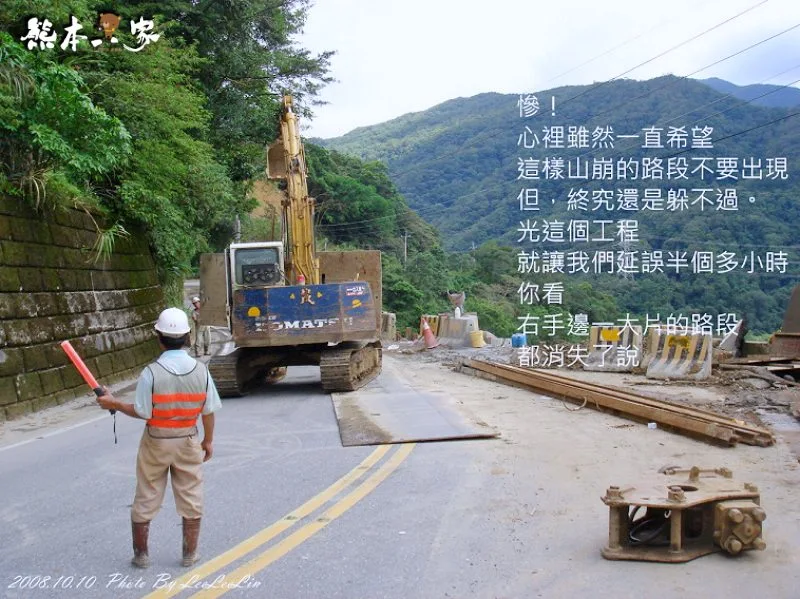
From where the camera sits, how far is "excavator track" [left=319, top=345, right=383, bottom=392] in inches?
579

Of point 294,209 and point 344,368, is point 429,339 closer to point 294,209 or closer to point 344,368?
point 294,209

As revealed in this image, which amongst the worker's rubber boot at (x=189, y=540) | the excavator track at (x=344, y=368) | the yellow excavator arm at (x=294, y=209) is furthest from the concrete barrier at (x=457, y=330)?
the worker's rubber boot at (x=189, y=540)

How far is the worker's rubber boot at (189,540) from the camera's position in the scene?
5156 mm

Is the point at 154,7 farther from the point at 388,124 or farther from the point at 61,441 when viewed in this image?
the point at 388,124

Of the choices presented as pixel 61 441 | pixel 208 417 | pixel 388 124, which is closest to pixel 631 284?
pixel 61 441

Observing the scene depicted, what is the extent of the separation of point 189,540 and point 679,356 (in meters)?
14.5

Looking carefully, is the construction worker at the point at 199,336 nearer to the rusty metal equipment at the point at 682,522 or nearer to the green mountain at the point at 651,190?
the green mountain at the point at 651,190

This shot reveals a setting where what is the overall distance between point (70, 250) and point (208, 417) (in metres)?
12.5

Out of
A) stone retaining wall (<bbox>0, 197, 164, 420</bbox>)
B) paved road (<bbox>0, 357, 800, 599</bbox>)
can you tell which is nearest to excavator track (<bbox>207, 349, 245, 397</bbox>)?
stone retaining wall (<bbox>0, 197, 164, 420</bbox>)

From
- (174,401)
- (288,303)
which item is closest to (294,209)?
(288,303)

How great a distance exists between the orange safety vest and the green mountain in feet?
69.8

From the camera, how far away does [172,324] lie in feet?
17.0

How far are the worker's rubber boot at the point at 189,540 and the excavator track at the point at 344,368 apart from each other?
9.51 metres

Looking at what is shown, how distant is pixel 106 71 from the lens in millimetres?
22250
